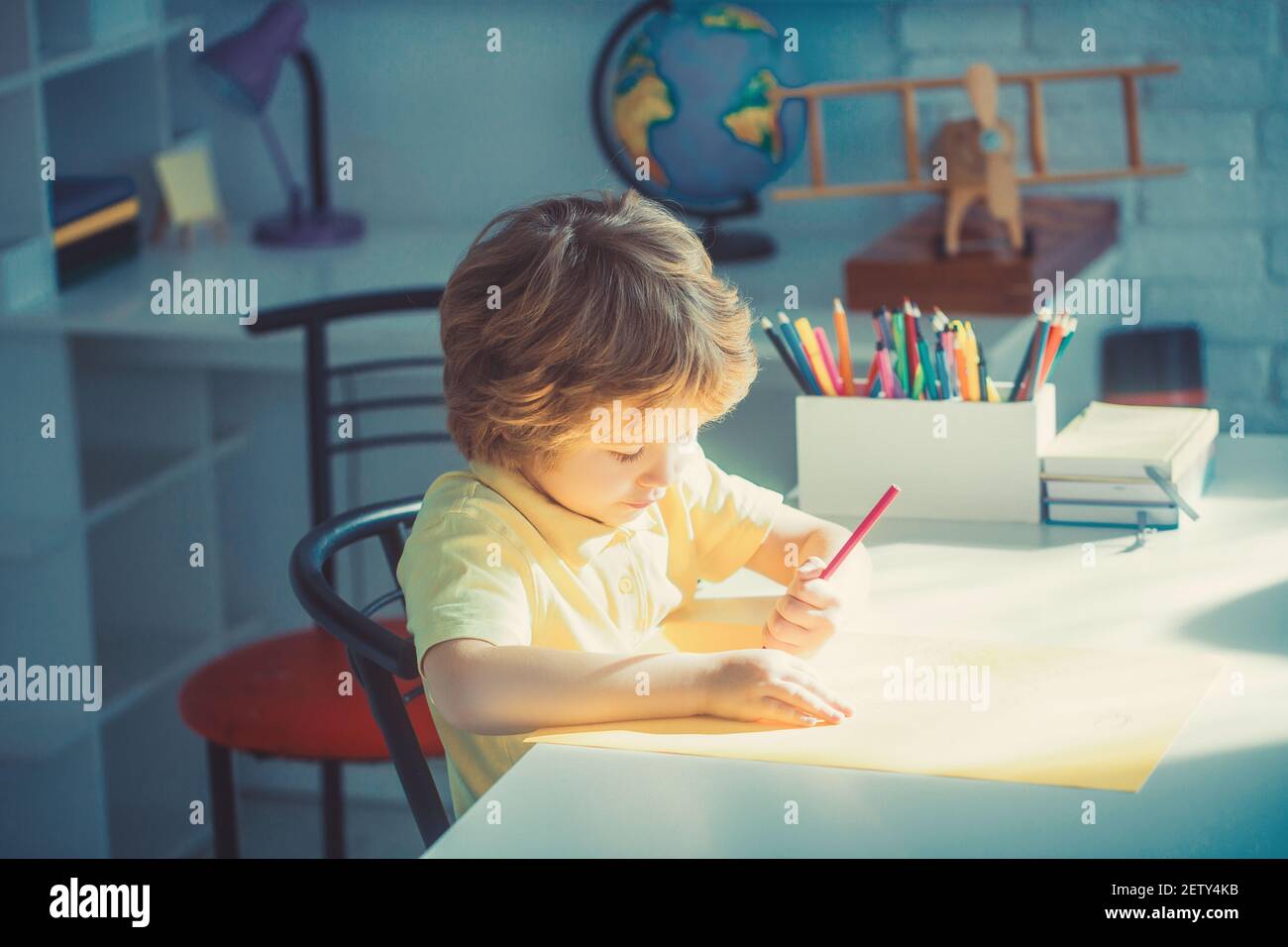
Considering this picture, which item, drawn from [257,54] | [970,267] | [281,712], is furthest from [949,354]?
[257,54]

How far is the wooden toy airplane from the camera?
2104 millimetres

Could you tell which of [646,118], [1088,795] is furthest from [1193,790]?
[646,118]

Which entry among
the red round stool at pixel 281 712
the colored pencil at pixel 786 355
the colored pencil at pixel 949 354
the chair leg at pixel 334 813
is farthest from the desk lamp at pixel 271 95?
the colored pencil at pixel 949 354

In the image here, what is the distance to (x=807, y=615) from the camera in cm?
117

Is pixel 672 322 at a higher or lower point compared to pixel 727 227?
lower

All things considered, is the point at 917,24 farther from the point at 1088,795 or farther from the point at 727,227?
the point at 1088,795

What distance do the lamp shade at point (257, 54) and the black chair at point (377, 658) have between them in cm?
124

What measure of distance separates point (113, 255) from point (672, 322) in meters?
1.60

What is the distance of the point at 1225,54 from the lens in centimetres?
229

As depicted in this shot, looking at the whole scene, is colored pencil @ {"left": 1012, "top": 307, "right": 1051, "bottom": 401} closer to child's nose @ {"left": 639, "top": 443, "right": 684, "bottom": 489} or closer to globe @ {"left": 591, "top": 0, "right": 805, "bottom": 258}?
child's nose @ {"left": 639, "top": 443, "right": 684, "bottom": 489}

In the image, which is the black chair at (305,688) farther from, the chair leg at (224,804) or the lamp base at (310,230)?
the lamp base at (310,230)

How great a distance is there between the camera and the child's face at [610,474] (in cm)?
114

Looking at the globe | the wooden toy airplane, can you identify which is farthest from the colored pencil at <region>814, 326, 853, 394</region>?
the globe
